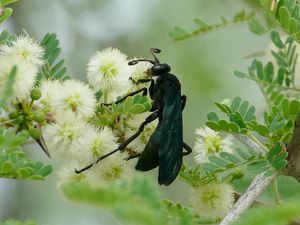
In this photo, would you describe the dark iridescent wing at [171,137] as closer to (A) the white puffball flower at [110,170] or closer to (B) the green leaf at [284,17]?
(A) the white puffball flower at [110,170]

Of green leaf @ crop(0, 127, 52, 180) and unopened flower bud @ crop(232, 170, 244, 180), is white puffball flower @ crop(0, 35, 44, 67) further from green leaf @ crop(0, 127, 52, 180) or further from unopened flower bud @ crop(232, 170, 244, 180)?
unopened flower bud @ crop(232, 170, 244, 180)

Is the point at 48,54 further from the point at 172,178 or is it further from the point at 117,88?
the point at 172,178

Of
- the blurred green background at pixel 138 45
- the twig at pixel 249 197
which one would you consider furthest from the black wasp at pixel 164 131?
the blurred green background at pixel 138 45

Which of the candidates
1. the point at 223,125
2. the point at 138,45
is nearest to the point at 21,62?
the point at 223,125

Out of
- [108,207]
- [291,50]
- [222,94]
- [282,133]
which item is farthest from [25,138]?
[222,94]

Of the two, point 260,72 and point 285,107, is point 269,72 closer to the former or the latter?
point 260,72

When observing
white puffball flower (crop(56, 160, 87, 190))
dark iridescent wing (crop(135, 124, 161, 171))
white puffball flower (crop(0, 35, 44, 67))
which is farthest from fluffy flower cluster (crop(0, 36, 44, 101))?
dark iridescent wing (crop(135, 124, 161, 171))
